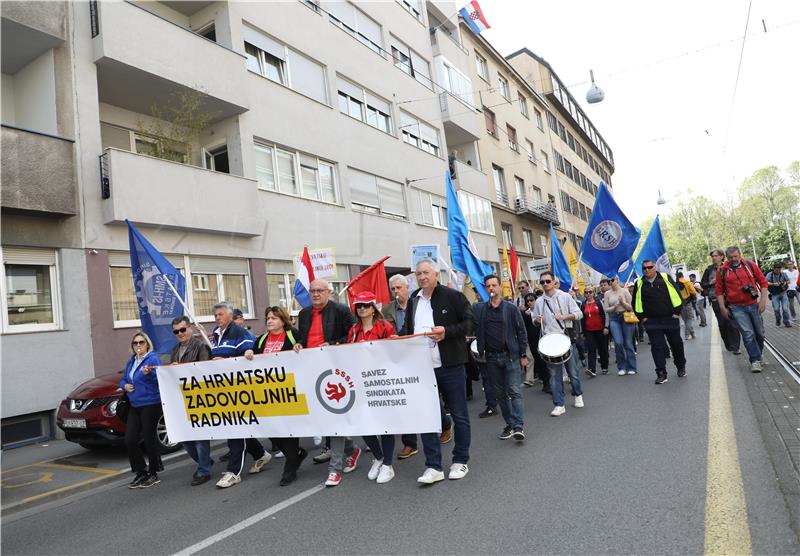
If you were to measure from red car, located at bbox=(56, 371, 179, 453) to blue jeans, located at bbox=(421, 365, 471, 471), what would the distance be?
13.5 feet

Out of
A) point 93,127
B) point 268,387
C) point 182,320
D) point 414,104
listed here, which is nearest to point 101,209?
point 93,127

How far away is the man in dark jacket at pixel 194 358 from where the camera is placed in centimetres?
624

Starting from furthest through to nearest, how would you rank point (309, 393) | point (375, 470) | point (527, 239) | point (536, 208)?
point (536, 208) < point (527, 239) < point (309, 393) < point (375, 470)

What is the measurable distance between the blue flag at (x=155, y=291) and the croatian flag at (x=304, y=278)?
301 centimetres

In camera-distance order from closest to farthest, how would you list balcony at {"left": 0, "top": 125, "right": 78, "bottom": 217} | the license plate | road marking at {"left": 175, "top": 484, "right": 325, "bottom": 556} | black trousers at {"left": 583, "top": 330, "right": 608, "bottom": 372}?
road marking at {"left": 175, "top": 484, "right": 325, "bottom": 556} < the license plate < balcony at {"left": 0, "top": 125, "right": 78, "bottom": 217} < black trousers at {"left": 583, "top": 330, "right": 608, "bottom": 372}

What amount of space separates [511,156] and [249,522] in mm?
31027

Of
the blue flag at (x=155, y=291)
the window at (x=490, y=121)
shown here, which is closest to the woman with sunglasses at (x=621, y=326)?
the blue flag at (x=155, y=291)

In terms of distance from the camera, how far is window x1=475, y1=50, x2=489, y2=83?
31500 mm

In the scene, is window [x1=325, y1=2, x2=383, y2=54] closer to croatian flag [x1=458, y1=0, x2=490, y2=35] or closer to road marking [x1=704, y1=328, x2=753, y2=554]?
croatian flag [x1=458, y1=0, x2=490, y2=35]

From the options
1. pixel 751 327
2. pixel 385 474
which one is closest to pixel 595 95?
pixel 751 327

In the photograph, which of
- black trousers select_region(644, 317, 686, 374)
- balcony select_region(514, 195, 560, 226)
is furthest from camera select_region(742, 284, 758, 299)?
balcony select_region(514, 195, 560, 226)

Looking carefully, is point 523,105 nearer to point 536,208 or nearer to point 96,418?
point 536,208

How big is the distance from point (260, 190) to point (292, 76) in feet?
Result: 14.2

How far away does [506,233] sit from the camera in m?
31.2
